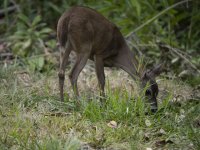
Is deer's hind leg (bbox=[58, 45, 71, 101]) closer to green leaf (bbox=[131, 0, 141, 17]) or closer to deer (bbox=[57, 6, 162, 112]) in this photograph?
deer (bbox=[57, 6, 162, 112])

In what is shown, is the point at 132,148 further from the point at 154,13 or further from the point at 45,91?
the point at 154,13

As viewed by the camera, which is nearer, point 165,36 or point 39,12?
point 165,36

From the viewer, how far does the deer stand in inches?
301

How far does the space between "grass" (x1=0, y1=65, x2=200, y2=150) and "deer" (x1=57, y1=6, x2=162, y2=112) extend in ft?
1.03

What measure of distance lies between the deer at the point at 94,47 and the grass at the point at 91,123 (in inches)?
12.4

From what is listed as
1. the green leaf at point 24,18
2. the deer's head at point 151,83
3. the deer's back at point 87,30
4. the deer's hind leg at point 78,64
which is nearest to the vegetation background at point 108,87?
the green leaf at point 24,18

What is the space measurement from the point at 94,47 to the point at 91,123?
5.82 feet

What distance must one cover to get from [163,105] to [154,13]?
3596 mm

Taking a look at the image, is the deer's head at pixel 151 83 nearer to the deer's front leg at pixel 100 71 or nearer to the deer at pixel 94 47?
the deer at pixel 94 47

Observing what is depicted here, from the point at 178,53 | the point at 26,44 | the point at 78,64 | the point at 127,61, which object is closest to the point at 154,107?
the point at 78,64

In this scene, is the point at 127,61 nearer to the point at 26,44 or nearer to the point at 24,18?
the point at 26,44

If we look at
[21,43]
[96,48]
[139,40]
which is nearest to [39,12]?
[21,43]

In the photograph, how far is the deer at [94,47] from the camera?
7633 mm

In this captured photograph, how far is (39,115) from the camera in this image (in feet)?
22.2
